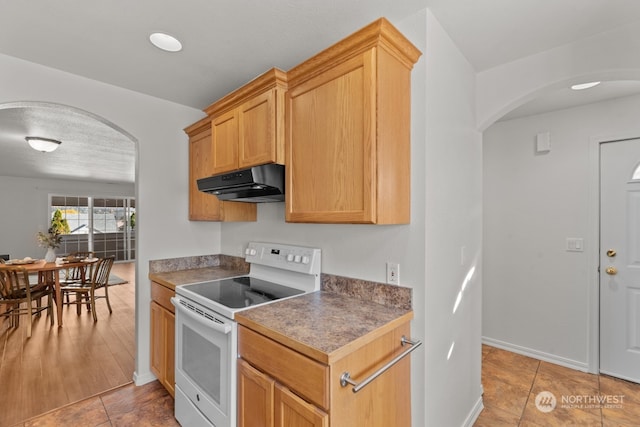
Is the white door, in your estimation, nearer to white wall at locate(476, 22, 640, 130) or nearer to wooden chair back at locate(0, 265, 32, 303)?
white wall at locate(476, 22, 640, 130)

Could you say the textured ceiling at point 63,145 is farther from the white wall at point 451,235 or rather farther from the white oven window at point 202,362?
the white wall at point 451,235

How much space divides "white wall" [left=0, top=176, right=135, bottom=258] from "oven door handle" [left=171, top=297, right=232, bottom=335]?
27.0 ft

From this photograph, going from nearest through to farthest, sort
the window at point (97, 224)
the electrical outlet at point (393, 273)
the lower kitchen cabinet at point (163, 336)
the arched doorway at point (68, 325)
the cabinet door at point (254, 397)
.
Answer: the cabinet door at point (254, 397)
the electrical outlet at point (393, 273)
the lower kitchen cabinet at point (163, 336)
the arched doorway at point (68, 325)
the window at point (97, 224)

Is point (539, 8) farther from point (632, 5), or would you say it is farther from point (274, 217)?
point (274, 217)

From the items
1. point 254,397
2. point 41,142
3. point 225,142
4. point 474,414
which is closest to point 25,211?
point 41,142

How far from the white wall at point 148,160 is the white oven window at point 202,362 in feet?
2.94

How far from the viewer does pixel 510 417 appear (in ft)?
6.94

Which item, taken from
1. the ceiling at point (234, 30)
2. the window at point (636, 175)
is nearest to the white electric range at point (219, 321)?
the ceiling at point (234, 30)

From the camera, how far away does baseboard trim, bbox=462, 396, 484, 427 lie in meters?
2.01

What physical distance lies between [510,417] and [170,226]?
119 inches

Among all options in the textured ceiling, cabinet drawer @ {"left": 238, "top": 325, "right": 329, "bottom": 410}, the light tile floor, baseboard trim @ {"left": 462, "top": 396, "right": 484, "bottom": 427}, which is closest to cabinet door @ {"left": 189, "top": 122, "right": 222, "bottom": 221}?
the textured ceiling

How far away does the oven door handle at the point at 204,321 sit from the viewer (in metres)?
1.54

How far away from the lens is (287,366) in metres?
1.27

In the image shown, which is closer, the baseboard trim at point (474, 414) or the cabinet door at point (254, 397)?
the cabinet door at point (254, 397)
